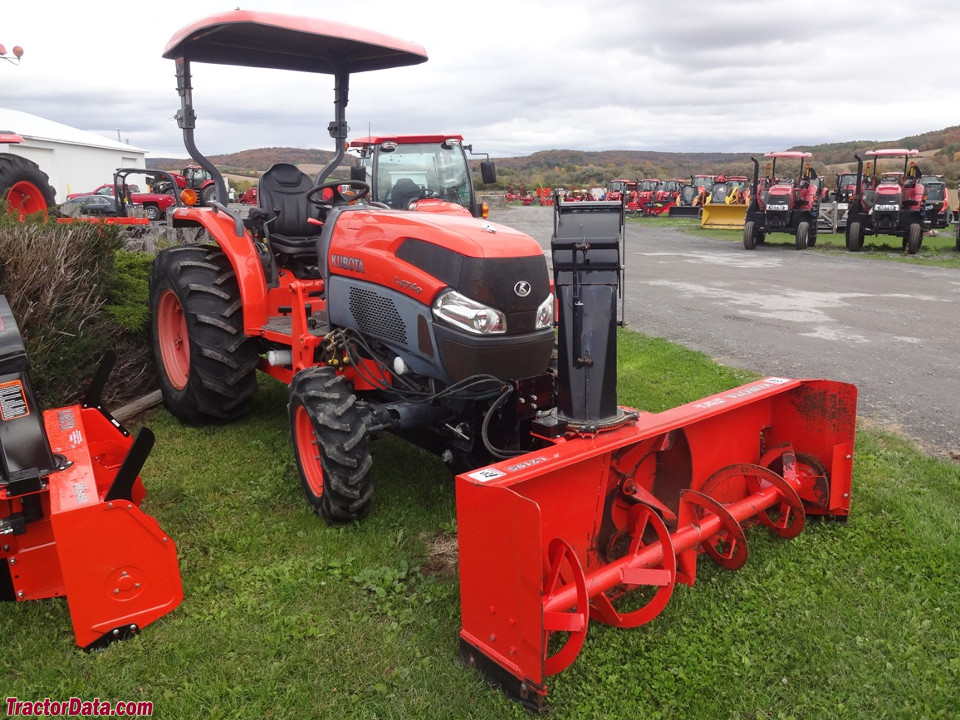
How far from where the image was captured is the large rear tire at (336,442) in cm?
350

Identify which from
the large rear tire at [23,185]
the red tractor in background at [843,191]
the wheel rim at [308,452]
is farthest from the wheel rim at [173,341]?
the red tractor in background at [843,191]

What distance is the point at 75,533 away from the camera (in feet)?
8.59

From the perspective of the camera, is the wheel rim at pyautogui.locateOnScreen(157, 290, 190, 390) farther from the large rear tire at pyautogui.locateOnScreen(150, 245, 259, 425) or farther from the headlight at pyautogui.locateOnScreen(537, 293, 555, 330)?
the headlight at pyautogui.locateOnScreen(537, 293, 555, 330)

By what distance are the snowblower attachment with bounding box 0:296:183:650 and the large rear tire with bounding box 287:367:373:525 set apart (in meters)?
0.82

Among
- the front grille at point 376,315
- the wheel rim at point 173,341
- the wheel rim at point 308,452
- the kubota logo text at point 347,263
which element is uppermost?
the kubota logo text at point 347,263

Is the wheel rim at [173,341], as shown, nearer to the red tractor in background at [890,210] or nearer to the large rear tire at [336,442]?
the large rear tire at [336,442]

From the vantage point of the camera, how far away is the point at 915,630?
2895 mm

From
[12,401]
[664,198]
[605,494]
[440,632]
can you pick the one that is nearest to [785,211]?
[605,494]

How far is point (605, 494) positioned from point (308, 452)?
5.50 ft

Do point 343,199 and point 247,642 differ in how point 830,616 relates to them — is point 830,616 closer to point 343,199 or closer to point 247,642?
point 247,642

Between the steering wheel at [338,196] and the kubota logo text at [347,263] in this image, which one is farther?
the steering wheel at [338,196]

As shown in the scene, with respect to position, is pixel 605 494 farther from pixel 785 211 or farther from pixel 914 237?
pixel 785 211

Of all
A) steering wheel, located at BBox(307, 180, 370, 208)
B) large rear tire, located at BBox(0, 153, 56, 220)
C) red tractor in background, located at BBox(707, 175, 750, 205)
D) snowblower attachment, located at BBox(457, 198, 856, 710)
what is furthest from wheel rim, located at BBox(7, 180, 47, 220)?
red tractor in background, located at BBox(707, 175, 750, 205)

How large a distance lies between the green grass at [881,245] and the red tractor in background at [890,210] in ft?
1.37
